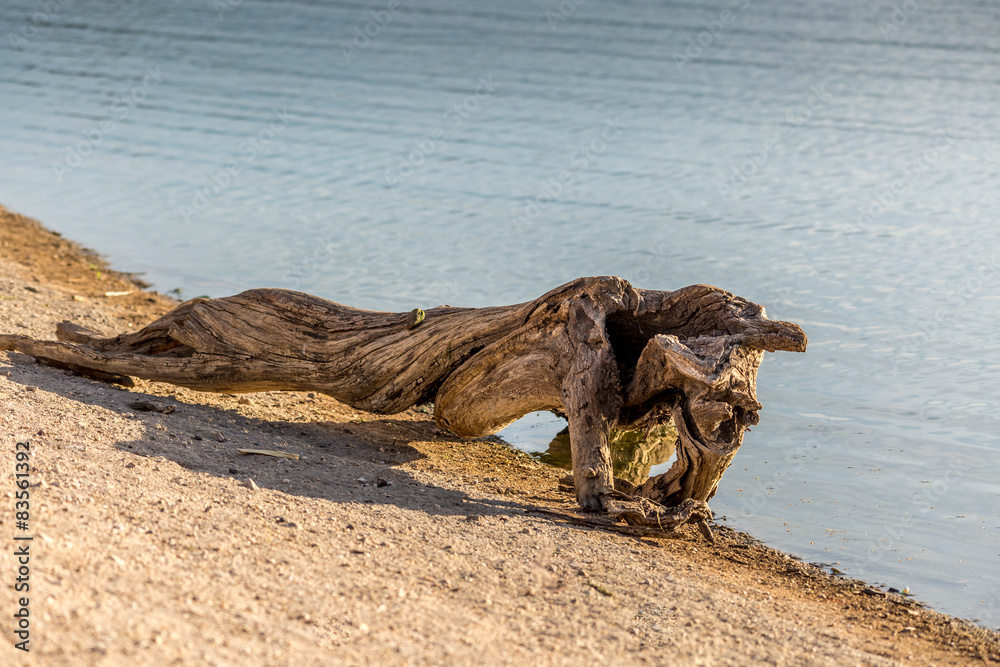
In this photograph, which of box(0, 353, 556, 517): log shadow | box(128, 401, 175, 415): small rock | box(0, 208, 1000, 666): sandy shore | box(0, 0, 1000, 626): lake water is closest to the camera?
box(0, 208, 1000, 666): sandy shore

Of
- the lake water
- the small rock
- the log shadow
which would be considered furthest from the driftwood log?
the lake water

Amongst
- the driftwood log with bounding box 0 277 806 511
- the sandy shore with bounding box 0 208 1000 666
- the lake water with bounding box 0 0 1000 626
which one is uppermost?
the lake water with bounding box 0 0 1000 626

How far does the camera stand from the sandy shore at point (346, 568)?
134 inches

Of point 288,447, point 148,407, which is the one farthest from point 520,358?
point 148,407

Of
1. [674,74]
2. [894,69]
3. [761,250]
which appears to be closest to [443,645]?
[761,250]

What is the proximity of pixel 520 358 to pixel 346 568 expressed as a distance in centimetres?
216

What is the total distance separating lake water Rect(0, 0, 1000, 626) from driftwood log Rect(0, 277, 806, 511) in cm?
129

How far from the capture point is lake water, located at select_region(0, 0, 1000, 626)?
23.7 ft

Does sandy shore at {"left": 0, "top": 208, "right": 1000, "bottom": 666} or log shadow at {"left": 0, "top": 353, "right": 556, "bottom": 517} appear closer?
sandy shore at {"left": 0, "top": 208, "right": 1000, "bottom": 666}

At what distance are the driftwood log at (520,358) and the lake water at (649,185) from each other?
1.29 metres

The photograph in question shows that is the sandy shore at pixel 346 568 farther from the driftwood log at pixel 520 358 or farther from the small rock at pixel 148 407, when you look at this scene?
the driftwood log at pixel 520 358

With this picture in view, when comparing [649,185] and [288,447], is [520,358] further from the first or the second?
[649,185]

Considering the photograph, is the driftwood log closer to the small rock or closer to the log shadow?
the log shadow

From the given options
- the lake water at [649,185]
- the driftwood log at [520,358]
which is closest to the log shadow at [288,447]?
the driftwood log at [520,358]
